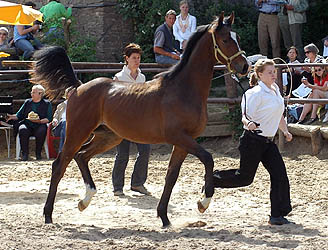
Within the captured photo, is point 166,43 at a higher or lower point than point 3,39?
higher

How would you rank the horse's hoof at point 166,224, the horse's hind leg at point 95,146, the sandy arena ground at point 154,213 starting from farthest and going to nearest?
the horse's hind leg at point 95,146 → the horse's hoof at point 166,224 → the sandy arena ground at point 154,213

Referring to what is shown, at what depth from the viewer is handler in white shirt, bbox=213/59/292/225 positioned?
6953 millimetres

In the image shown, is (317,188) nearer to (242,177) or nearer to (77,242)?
(242,177)

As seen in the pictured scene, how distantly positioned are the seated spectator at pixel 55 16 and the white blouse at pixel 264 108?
8901 millimetres

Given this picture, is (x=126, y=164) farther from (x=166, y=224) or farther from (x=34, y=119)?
(x=34, y=119)

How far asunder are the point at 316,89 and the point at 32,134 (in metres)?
5.23

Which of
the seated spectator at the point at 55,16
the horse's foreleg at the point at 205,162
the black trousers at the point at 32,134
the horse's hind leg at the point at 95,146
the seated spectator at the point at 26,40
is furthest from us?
the seated spectator at the point at 55,16

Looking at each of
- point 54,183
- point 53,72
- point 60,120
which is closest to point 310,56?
point 60,120

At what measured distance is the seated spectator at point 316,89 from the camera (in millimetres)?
12016

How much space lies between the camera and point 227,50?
7.12 meters

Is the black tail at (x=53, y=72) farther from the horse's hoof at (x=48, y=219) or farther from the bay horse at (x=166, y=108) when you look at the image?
the horse's hoof at (x=48, y=219)

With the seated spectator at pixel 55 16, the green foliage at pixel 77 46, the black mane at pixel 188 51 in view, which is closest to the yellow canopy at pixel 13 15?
the green foliage at pixel 77 46

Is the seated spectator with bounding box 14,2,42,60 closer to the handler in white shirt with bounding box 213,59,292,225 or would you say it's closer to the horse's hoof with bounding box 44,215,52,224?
the horse's hoof with bounding box 44,215,52,224

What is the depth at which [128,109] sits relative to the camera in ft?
24.1
